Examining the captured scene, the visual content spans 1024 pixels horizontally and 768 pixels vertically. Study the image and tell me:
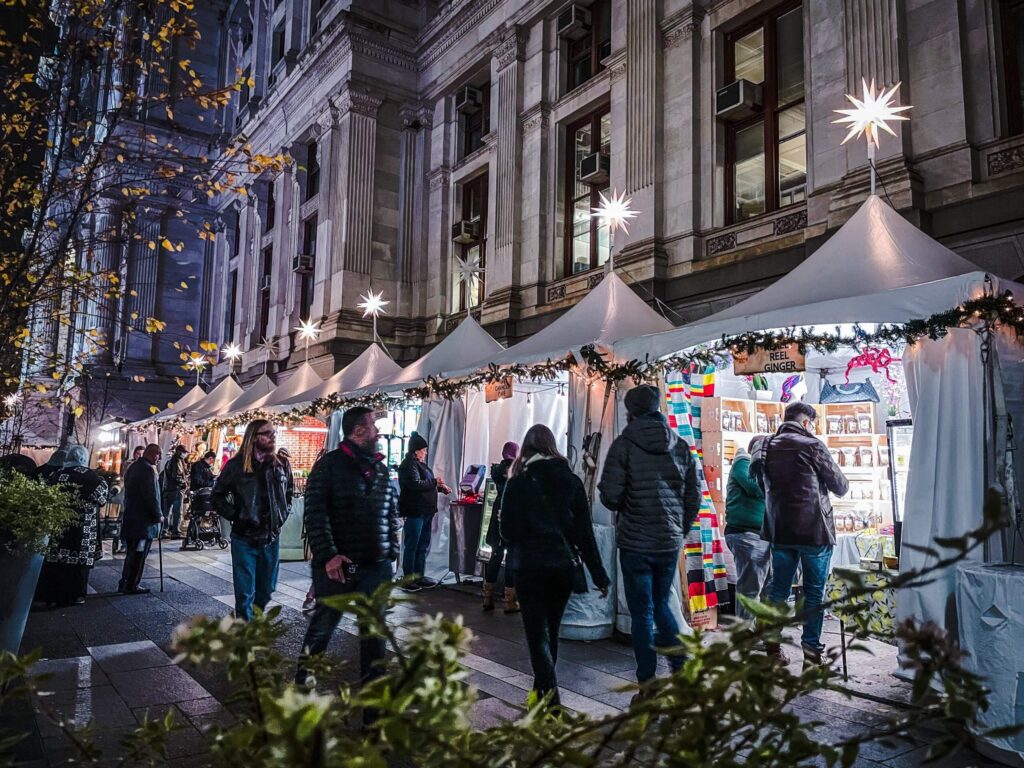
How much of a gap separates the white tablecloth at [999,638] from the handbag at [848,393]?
5.44m

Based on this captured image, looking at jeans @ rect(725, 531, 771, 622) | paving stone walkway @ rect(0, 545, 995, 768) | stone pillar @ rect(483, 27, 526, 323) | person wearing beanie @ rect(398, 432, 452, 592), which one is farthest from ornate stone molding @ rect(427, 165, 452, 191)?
jeans @ rect(725, 531, 771, 622)

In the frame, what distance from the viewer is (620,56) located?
1427cm

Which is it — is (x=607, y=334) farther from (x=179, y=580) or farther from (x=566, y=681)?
(x=179, y=580)

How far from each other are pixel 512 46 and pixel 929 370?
13445mm

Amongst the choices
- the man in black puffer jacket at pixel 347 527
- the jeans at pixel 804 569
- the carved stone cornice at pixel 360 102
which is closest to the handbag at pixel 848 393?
the jeans at pixel 804 569

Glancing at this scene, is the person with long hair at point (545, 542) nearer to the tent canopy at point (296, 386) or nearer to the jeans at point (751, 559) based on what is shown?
the jeans at point (751, 559)

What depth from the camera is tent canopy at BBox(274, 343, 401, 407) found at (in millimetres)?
14336

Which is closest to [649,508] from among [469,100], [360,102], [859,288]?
[859,288]

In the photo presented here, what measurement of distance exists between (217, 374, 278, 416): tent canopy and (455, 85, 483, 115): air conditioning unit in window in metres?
8.32

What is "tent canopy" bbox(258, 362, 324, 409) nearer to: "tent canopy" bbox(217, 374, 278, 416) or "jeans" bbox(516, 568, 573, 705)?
"tent canopy" bbox(217, 374, 278, 416)

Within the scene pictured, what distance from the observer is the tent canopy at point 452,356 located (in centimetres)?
1178

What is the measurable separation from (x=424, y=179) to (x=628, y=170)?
26.8 feet

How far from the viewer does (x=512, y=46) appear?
55.3ft

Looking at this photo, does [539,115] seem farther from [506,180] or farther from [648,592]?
[648,592]
